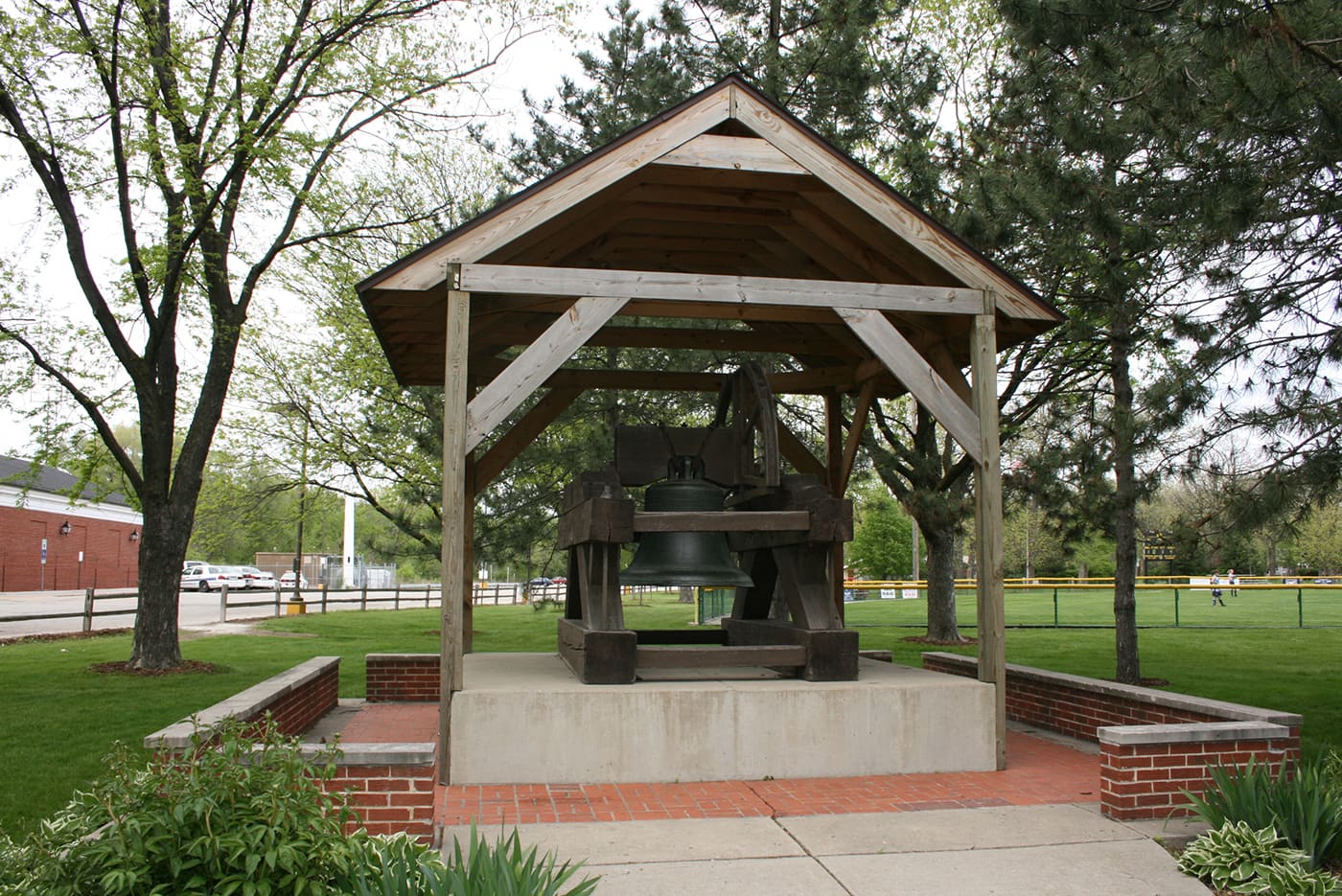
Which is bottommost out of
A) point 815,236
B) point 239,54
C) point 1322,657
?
point 1322,657

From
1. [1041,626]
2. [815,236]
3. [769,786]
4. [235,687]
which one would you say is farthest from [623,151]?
[1041,626]

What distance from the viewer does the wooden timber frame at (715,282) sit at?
22.4ft

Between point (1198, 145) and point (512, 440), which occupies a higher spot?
point (1198, 145)

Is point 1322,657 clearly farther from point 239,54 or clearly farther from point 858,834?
point 239,54

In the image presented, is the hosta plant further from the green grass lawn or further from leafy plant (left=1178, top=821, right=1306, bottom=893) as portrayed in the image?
the green grass lawn

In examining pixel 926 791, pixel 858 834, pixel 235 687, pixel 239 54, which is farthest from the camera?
pixel 239 54

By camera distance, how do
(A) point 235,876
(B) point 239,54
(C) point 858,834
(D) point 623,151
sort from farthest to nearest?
(B) point 239,54, (D) point 623,151, (C) point 858,834, (A) point 235,876

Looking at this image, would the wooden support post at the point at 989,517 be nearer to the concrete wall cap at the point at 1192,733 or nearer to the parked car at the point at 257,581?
the concrete wall cap at the point at 1192,733

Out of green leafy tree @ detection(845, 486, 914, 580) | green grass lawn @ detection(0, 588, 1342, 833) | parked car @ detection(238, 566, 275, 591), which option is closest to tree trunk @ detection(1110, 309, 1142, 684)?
green grass lawn @ detection(0, 588, 1342, 833)

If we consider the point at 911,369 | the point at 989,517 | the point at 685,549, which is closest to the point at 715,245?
the point at 911,369

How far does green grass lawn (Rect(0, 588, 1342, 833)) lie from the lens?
830cm

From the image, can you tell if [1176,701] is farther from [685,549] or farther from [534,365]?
[534,365]

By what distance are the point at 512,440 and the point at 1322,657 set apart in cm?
1376

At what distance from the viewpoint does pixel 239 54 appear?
538 inches
